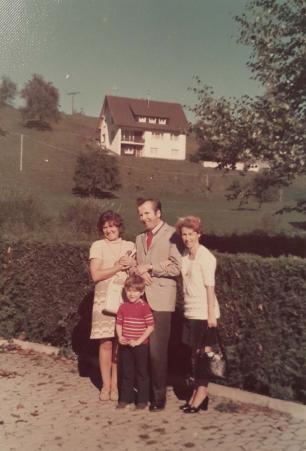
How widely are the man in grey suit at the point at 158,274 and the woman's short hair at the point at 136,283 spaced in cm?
5

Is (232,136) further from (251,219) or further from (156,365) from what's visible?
(251,219)

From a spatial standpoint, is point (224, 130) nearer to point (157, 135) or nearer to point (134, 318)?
point (134, 318)

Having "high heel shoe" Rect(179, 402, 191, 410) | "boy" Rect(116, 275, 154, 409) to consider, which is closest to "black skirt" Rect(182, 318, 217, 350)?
"boy" Rect(116, 275, 154, 409)

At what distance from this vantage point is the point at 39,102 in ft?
311

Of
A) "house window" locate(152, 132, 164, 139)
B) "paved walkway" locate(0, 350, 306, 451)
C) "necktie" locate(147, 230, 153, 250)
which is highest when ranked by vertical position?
"house window" locate(152, 132, 164, 139)

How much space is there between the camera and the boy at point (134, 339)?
18.2 ft

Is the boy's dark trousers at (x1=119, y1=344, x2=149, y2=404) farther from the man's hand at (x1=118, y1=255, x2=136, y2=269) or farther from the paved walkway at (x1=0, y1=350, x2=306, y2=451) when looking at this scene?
the man's hand at (x1=118, y1=255, x2=136, y2=269)

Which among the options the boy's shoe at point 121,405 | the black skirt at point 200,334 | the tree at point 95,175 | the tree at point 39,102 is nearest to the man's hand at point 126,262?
the black skirt at point 200,334

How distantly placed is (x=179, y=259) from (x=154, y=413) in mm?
1483

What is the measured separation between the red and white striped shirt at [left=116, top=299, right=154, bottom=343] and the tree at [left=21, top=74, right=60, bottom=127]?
91.8 meters

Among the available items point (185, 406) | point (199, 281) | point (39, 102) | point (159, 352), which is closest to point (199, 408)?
point (185, 406)

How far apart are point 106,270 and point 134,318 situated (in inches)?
22.4

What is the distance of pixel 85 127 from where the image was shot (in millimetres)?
101250

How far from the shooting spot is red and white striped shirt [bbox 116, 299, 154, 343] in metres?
5.55
